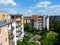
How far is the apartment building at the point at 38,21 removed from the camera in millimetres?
19375

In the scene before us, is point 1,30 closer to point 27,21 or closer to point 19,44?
point 19,44

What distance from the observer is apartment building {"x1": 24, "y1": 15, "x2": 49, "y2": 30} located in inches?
763

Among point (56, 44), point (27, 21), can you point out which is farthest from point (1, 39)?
point (27, 21)

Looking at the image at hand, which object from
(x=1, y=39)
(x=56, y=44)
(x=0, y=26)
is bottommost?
(x=56, y=44)

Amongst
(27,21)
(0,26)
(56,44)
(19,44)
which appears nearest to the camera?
(0,26)

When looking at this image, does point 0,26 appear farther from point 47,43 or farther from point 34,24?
point 34,24

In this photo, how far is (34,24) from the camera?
19.5 meters

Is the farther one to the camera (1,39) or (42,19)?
(42,19)

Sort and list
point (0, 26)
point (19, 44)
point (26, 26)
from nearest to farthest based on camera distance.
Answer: point (0, 26), point (19, 44), point (26, 26)

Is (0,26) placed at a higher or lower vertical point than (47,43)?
higher

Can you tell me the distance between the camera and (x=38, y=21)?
19.8m

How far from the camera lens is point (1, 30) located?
210 inches

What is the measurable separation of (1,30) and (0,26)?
7.8 inches

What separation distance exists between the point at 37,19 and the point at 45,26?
1.38 meters
